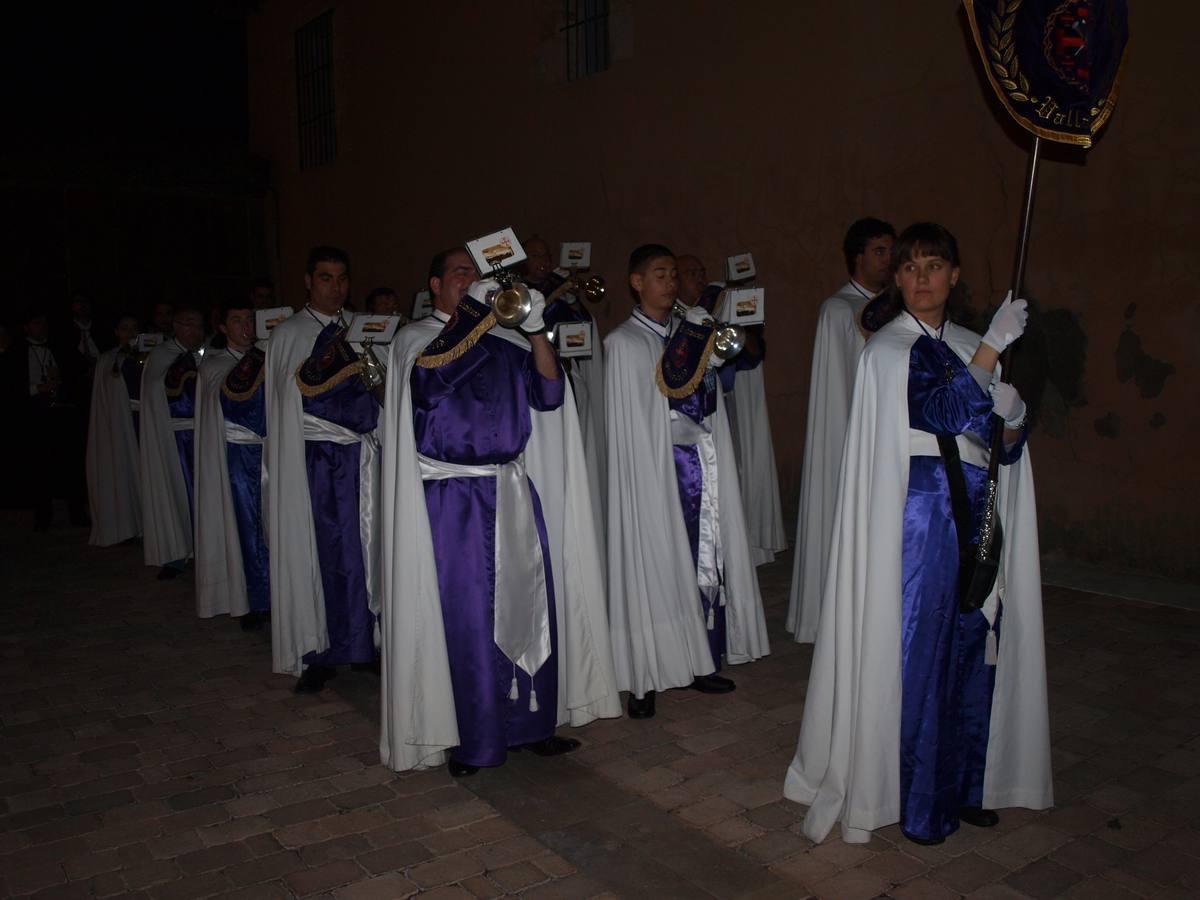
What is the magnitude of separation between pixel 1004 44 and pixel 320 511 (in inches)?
152

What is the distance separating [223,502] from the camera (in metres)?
6.85

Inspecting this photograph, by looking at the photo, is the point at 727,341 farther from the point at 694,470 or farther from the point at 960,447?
the point at 960,447

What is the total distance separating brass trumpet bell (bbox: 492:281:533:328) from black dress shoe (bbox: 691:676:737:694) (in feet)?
7.04

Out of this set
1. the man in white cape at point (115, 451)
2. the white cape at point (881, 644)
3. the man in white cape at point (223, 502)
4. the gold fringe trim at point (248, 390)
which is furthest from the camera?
the man in white cape at point (115, 451)

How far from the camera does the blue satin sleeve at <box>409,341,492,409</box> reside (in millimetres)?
4113

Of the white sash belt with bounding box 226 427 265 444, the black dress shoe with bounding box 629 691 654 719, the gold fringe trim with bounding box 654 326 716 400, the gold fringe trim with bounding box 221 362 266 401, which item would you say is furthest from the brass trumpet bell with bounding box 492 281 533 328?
the white sash belt with bounding box 226 427 265 444

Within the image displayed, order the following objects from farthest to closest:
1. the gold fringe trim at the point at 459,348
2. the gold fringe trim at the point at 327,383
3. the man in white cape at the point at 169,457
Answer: the man in white cape at the point at 169,457, the gold fringe trim at the point at 327,383, the gold fringe trim at the point at 459,348

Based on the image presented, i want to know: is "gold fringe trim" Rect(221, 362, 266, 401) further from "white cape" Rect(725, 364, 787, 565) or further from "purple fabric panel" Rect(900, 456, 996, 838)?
"purple fabric panel" Rect(900, 456, 996, 838)

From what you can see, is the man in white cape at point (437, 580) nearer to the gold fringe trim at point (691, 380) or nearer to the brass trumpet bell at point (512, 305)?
the brass trumpet bell at point (512, 305)

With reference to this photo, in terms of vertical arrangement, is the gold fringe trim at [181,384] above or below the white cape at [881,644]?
above

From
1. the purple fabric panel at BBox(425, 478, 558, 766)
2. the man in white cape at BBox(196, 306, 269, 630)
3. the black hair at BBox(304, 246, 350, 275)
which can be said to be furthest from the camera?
the man in white cape at BBox(196, 306, 269, 630)

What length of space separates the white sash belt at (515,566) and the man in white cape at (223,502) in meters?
2.81

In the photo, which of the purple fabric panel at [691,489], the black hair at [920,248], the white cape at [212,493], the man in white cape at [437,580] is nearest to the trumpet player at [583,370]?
the purple fabric panel at [691,489]

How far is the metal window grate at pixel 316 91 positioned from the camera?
52.5ft
